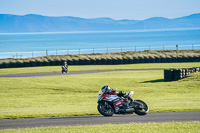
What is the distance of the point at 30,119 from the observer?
18000mm

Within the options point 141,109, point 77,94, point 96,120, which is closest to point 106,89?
point 96,120

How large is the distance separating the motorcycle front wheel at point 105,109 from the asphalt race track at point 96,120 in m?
0.23

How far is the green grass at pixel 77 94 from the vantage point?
20.3 metres

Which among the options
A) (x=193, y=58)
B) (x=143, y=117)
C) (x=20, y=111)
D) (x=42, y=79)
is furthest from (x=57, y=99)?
(x=193, y=58)

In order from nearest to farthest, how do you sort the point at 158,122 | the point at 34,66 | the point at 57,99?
the point at 158,122 → the point at 57,99 → the point at 34,66

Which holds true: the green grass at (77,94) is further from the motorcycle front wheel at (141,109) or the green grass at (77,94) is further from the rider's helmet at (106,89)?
the rider's helmet at (106,89)

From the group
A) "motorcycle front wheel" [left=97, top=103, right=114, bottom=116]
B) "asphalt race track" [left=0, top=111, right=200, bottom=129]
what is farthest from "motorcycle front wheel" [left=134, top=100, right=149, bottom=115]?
"motorcycle front wheel" [left=97, top=103, right=114, bottom=116]

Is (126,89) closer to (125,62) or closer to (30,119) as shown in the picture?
(30,119)

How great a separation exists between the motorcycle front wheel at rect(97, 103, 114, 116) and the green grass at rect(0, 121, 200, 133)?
2.07 metres

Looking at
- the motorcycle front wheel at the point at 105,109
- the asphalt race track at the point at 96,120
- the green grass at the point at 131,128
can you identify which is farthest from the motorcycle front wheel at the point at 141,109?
the green grass at the point at 131,128

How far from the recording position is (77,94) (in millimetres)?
29719

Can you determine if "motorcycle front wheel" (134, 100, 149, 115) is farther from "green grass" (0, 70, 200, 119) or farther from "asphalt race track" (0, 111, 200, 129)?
"green grass" (0, 70, 200, 119)

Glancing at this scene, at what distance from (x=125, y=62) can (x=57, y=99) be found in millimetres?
36681

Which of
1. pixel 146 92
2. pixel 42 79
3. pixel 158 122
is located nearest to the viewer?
pixel 158 122
